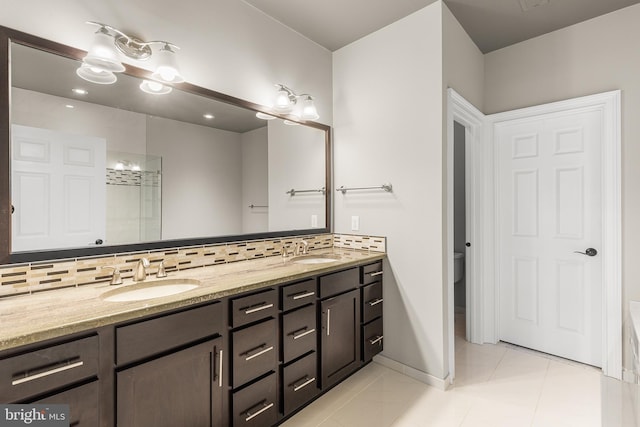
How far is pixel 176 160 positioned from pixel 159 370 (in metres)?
1.19

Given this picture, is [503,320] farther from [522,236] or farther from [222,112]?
[222,112]

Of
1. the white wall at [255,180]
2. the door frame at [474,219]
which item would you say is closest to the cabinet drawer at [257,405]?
the white wall at [255,180]

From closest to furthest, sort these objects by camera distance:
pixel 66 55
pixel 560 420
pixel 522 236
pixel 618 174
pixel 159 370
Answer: pixel 159 370, pixel 66 55, pixel 560 420, pixel 618 174, pixel 522 236

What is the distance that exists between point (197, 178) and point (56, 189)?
72cm

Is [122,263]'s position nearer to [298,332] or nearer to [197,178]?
[197,178]

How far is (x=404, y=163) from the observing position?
240cm

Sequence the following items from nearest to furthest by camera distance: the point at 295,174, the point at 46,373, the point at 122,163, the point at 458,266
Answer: the point at 46,373, the point at 122,163, the point at 295,174, the point at 458,266

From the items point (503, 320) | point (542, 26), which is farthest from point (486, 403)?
point (542, 26)

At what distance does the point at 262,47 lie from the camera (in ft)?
7.53

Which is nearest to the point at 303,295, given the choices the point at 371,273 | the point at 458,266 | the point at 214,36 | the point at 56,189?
the point at 371,273

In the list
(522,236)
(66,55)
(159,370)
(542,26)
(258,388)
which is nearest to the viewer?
(159,370)

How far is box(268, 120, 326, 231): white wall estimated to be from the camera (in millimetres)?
2438

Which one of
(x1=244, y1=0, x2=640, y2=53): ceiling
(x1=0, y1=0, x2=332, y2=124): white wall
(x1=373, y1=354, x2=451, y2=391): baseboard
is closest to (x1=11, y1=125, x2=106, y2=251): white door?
(x1=0, y1=0, x2=332, y2=124): white wall

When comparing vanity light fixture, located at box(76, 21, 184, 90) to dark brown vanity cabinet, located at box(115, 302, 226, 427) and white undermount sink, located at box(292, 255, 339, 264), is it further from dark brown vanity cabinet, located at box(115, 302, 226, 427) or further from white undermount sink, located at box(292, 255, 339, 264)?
white undermount sink, located at box(292, 255, 339, 264)
